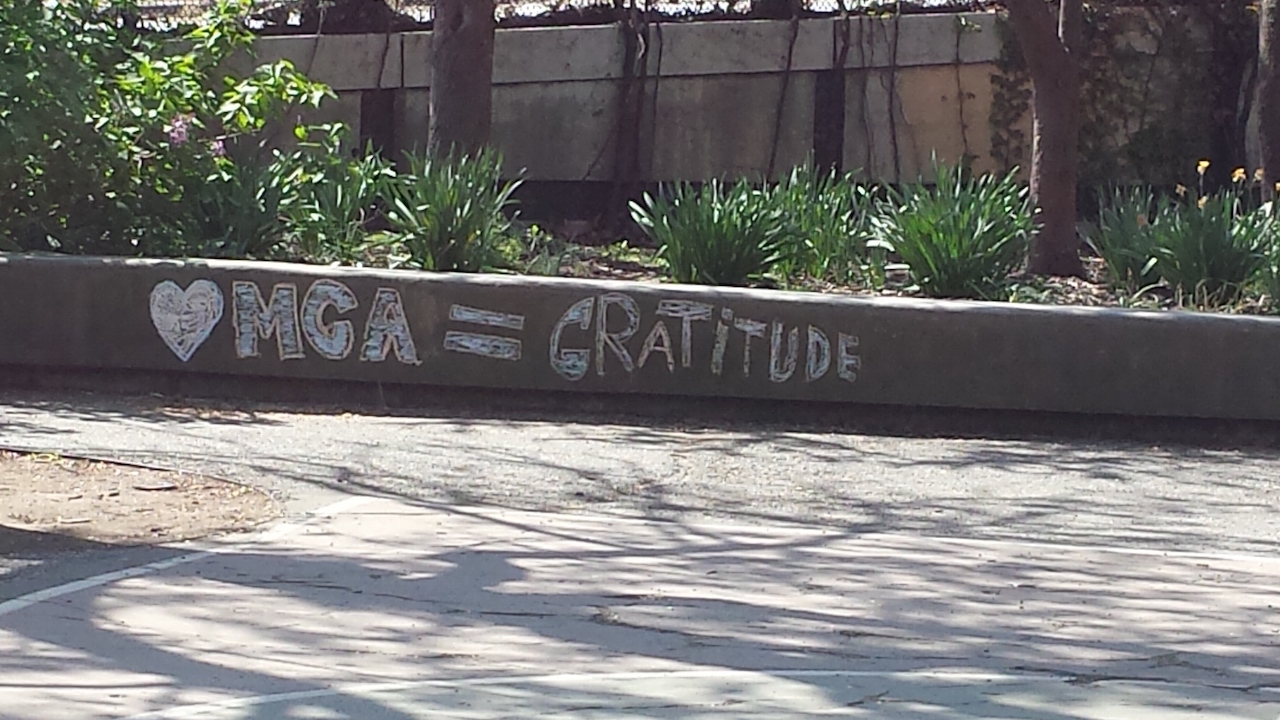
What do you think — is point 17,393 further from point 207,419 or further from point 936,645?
point 936,645

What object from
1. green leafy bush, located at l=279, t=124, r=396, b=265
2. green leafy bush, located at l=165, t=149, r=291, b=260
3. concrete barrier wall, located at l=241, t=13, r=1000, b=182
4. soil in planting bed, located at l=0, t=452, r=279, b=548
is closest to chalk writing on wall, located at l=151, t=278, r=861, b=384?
green leafy bush, located at l=165, t=149, r=291, b=260

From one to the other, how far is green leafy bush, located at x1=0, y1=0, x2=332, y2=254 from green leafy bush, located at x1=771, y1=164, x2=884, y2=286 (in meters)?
3.65

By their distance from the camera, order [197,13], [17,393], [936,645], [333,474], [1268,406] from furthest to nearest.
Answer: [197,13]
[17,393]
[1268,406]
[333,474]
[936,645]

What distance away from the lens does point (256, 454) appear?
9.40m

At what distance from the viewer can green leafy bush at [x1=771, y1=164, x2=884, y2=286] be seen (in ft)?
40.0

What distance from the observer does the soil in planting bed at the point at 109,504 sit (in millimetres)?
7434

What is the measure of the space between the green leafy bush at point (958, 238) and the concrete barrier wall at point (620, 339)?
0.89 metres

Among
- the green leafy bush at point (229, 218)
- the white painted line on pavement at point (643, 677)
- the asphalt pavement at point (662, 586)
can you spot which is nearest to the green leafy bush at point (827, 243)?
the asphalt pavement at point (662, 586)

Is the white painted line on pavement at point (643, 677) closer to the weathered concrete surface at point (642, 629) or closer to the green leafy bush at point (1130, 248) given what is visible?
the weathered concrete surface at point (642, 629)

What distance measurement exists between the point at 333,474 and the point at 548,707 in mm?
3968

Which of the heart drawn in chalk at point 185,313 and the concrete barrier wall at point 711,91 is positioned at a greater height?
the concrete barrier wall at point 711,91

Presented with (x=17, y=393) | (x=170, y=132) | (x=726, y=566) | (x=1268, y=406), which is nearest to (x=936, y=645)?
(x=726, y=566)

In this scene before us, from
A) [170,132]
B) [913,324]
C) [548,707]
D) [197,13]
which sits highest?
[197,13]

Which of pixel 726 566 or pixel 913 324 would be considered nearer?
pixel 726 566
